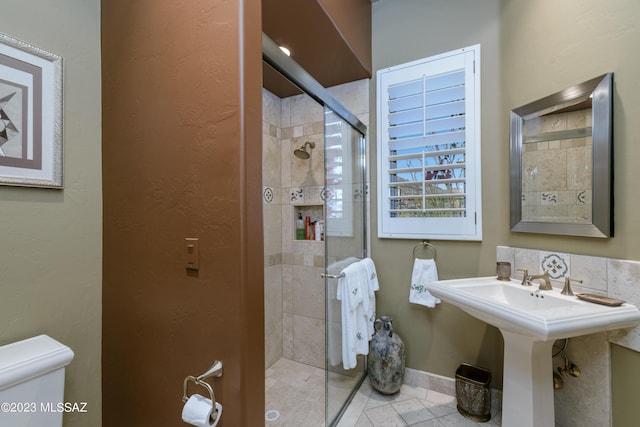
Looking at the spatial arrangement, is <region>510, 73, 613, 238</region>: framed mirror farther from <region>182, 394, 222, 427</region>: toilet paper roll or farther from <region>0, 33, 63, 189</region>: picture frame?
<region>0, 33, 63, 189</region>: picture frame

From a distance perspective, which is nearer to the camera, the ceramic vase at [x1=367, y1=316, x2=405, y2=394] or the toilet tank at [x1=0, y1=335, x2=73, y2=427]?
the toilet tank at [x1=0, y1=335, x2=73, y2=427]

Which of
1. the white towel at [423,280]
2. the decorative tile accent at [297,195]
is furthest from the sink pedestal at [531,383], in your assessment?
the decorative tile accent at [297,195]

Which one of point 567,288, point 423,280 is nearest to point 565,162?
point 567,288

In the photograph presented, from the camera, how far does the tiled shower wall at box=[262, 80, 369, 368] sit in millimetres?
2314

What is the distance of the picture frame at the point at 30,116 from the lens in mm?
937

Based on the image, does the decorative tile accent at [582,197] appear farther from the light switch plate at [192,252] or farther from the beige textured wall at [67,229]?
the beige textured wall at [67,229]

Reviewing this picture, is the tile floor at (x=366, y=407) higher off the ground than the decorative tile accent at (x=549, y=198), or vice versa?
the decorative tile accent at (x=549, y=198)

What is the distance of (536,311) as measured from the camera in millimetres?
1125

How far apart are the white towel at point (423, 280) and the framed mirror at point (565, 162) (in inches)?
22.3

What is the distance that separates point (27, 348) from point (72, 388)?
13.8 inches

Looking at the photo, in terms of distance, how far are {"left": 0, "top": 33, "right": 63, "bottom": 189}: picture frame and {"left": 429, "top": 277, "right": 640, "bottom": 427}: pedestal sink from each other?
188 cm

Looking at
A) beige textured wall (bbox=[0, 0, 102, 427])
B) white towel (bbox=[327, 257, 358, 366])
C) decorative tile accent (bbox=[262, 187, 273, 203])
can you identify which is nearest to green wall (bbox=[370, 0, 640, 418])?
white towel (bbox=[327, 257, 358, 366])

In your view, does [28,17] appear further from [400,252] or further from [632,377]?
[632,377]

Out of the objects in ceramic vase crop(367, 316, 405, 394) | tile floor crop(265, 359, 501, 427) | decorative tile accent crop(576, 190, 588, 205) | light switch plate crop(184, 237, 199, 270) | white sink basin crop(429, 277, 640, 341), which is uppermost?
decorative tile accent crop(576, 190, 588, 205)
